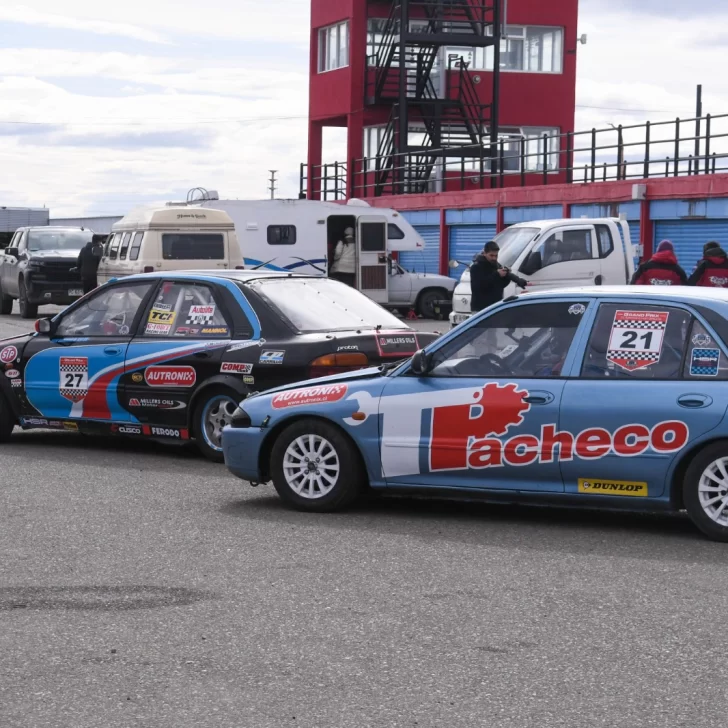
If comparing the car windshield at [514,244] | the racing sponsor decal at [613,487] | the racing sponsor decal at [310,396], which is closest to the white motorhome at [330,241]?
the car windshield at [514,244]

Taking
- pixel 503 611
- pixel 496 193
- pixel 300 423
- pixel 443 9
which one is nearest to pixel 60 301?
pixel 496 193

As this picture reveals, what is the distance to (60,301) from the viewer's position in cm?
3036

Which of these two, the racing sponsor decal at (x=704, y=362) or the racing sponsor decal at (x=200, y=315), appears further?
the racing sponsor decal at (x=200, y=315)

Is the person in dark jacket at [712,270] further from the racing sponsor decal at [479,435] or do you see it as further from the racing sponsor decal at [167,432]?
the racing sponsor decal at [479,435]

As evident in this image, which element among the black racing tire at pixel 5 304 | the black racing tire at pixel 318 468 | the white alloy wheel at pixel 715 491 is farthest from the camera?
the black racing tire at pixel 5 304

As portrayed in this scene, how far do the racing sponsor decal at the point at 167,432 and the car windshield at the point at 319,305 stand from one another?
117 centimetres

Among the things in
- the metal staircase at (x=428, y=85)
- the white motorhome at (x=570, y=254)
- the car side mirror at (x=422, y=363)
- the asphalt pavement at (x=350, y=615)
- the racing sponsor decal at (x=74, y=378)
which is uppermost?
the metal staircase at (x=428, y=85)

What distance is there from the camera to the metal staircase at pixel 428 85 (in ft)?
139

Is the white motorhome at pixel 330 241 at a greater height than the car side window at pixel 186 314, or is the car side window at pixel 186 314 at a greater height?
the white motorhome at pixel 330 241

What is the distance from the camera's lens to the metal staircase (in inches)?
1662

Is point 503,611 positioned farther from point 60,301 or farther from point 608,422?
point 60,301

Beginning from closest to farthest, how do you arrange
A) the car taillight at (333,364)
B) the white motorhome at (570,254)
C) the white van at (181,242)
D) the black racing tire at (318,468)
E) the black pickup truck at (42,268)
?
the black racing tire at (318,468), the car taillight at (333,364), the white motorhome at (570,254), the white van at (181,242), the black pickup truck at (42,268)

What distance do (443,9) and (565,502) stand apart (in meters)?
37.6

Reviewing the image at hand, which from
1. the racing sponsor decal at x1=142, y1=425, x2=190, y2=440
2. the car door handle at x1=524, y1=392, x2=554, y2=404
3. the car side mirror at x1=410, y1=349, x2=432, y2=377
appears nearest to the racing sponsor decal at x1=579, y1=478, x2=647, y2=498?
the car door handle at x1=524, y1=392, x2=554, y2=404
